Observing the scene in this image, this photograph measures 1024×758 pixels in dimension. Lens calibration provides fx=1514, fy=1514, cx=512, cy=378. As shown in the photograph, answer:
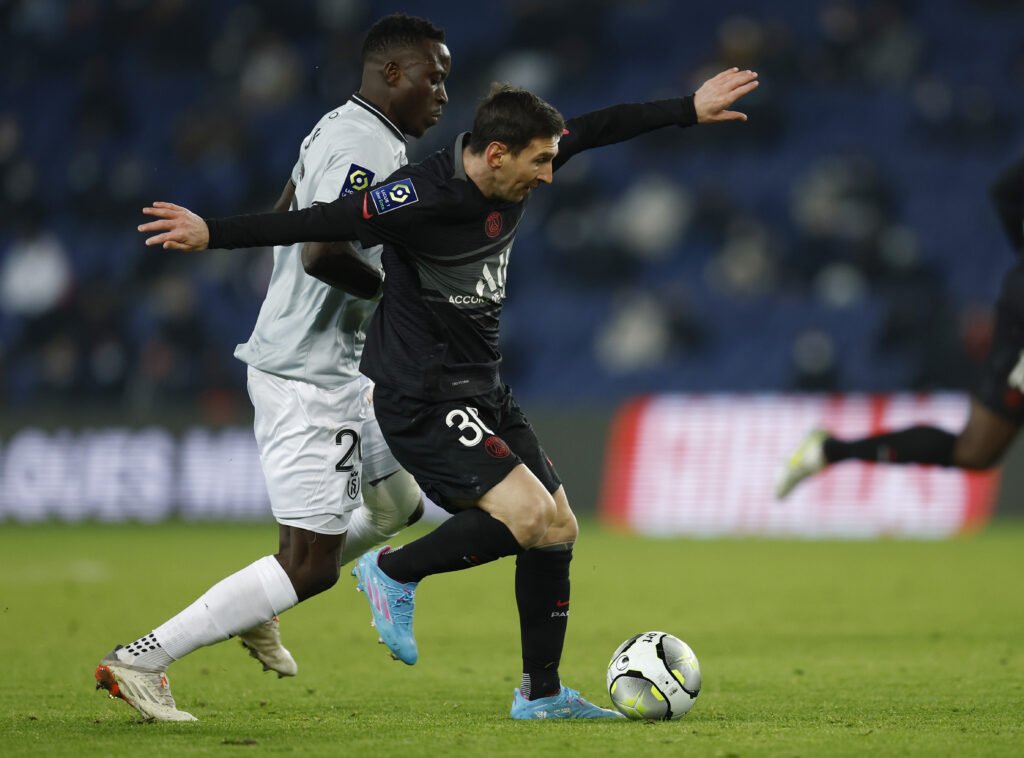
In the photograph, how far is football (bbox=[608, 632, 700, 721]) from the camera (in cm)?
470

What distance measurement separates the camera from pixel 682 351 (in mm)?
14641

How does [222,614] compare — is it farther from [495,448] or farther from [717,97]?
[717,97]

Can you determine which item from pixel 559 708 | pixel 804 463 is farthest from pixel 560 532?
pixel 804 463

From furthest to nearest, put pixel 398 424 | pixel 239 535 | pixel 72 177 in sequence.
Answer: pixel 72 177 → pixel 239 535 → pixel 398 424

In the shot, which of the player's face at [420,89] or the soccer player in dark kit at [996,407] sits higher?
the player's face at [420,89]

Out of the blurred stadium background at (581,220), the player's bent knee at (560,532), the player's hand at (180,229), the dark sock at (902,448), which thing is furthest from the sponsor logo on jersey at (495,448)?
the blurred stadium background at (581,220)

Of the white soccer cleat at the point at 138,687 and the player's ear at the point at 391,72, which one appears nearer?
the white soccer cleat at the point at 138,687

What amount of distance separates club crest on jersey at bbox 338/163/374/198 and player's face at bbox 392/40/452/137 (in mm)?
436

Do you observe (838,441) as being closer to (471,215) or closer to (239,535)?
(471,215)

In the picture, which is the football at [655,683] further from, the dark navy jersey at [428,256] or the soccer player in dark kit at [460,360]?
the dark navy jersey at [428,256]

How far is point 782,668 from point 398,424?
87.0 inches

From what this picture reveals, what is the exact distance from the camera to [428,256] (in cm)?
465

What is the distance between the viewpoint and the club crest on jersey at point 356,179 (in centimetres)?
478

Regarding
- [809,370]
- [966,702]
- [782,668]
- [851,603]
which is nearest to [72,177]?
[809,370]
